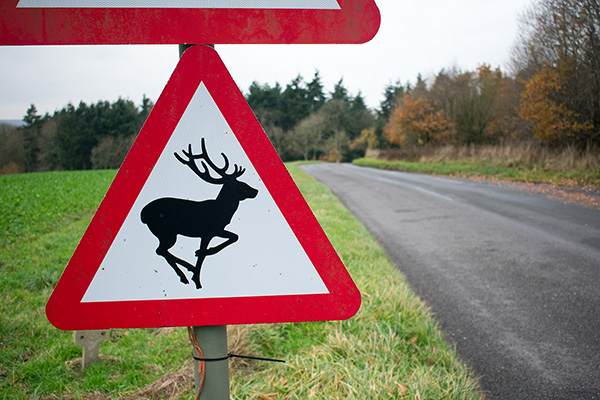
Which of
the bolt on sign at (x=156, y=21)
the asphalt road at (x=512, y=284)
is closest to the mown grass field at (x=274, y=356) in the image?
the asphalt road at (x=512, y=284)

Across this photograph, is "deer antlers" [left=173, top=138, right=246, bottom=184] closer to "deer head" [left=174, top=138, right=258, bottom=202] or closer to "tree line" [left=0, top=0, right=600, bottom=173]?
"deer head" [left=174, top=138, right=258, bottom=202]

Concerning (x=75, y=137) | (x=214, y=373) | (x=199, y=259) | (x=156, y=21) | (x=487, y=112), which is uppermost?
(x=487, y=112)

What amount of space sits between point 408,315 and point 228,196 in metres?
2.46

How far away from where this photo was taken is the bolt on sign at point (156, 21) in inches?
37.9

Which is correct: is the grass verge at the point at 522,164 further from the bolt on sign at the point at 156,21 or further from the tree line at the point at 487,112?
the bolt on sign at the point at 156,21

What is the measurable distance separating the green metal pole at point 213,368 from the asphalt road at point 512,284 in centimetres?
210

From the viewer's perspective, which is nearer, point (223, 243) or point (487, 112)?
point (223, 243)

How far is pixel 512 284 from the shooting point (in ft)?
13.6

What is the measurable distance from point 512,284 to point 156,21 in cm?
447

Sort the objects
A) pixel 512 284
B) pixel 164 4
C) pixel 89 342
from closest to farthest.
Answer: pixel 164 4 < pixel 89 342 < pixel 512 284

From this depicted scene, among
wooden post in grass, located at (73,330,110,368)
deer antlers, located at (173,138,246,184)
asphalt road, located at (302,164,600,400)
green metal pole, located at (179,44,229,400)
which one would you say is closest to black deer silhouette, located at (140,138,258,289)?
deer antlers, located at (173,138,246,184)

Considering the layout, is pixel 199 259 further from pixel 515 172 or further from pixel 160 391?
pixel 515 172

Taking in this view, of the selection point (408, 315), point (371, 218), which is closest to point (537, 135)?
point (371, 218)

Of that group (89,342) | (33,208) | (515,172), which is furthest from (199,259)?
(515,172)
